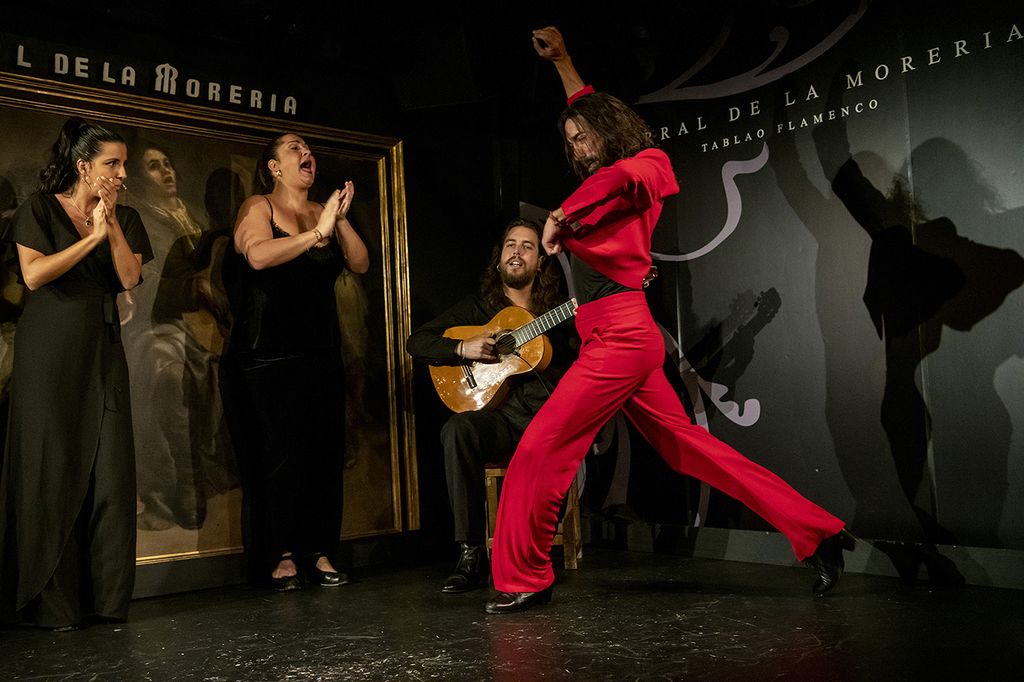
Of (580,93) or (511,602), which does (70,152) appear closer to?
(580,93)

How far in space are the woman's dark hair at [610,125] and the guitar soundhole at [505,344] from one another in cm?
113

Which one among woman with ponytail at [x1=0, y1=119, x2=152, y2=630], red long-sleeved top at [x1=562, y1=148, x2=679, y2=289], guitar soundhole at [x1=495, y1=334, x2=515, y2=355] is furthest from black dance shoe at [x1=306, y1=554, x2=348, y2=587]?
red long-sleeved top at [x1=562, y1=148, x2=679, y2=289]

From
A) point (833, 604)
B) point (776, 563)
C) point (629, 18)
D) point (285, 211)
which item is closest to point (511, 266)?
point (285, 211)

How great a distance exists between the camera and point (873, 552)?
384 cm

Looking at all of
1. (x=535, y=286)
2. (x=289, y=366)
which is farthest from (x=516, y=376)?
(x=289, y=366)

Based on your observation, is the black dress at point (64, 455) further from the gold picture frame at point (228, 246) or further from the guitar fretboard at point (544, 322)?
the guitar fretboard at point (544, 322)

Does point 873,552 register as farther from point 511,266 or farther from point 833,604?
point 511,266

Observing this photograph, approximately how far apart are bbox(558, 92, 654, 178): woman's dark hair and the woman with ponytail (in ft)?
5.94

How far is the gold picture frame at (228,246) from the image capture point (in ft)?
13.1

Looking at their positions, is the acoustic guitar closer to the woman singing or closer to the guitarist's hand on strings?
the guitarist's hand on strings

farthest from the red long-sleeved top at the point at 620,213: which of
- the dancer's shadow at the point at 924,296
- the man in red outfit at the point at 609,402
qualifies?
the dancer's shadow at the point at 924,296

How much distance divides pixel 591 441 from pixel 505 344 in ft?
3.61

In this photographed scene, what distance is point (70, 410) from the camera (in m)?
3.48

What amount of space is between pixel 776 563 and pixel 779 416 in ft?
2.12
